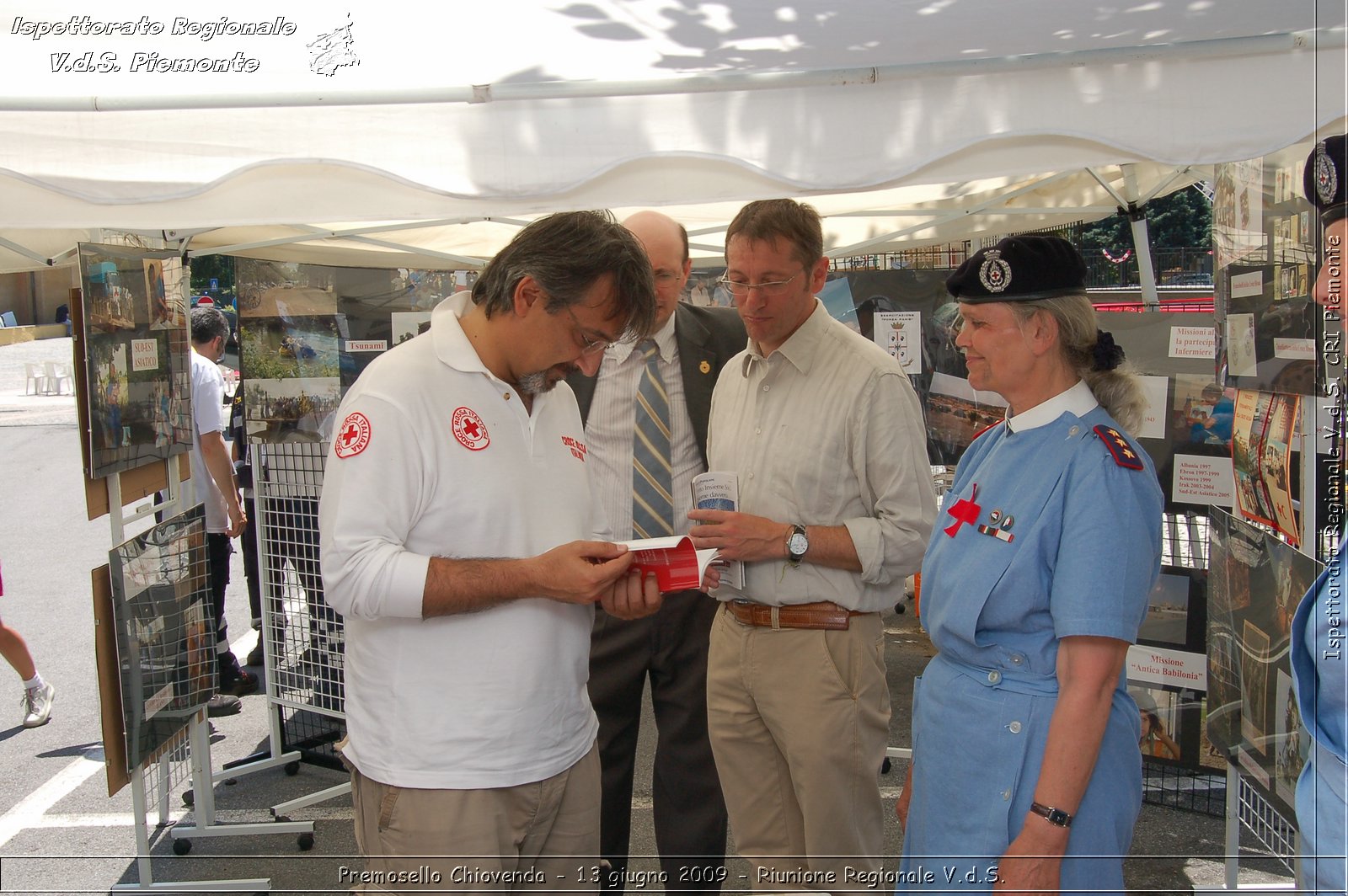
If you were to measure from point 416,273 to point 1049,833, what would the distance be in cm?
451

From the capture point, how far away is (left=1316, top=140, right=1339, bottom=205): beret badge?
1.63 meters

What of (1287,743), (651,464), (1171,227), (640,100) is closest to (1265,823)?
(1287,743)

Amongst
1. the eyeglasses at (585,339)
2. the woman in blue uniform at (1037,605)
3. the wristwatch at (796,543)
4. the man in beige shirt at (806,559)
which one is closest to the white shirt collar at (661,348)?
the man in beige shirt at (806,559)

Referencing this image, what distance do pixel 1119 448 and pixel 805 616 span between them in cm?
99

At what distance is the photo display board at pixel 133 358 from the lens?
326 centimetres

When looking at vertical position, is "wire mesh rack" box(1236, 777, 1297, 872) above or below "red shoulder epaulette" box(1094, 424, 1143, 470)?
below

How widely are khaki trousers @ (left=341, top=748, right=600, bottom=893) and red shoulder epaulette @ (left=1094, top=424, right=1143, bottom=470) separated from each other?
4.05 feet

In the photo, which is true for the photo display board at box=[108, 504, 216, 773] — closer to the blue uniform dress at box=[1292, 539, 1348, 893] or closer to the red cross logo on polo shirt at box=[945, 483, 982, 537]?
the red cross logo on polo shirt at box=[945, 483, 982, 537]

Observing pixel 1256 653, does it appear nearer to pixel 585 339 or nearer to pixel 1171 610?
pixel 1171 610

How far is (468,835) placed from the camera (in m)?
1.82

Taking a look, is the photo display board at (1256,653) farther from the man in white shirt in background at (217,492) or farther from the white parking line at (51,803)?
the man in white shirt in background at (217,492)

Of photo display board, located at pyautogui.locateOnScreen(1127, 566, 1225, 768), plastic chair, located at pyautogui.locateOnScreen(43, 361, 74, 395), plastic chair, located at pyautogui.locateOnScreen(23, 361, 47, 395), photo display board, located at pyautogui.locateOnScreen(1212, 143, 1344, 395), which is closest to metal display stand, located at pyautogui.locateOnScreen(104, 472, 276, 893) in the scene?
photo display board, located at pyautogui.locateOnScreen(1212, 143, 1344, 395)

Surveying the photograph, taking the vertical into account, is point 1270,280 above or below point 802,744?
above

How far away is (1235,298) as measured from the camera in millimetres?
2863
